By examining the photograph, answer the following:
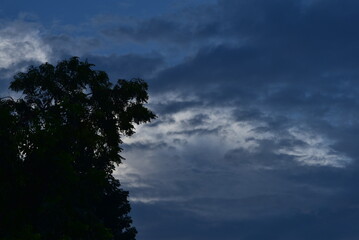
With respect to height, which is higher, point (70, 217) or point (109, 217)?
point (109, 217)

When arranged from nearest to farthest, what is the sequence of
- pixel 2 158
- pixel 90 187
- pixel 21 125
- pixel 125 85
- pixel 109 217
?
pixel 2 158
pixel 21 125
pixel 90 187
pixel 125 85
pixel 109 217

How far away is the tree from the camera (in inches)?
1067

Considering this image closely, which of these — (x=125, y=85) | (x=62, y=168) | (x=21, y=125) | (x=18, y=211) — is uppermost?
(x=125, y=85)

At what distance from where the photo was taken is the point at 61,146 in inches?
1140

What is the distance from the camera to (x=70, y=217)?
2947 cm

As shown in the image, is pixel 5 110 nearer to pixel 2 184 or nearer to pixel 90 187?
pixel 2 184

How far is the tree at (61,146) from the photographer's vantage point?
27.1 meters

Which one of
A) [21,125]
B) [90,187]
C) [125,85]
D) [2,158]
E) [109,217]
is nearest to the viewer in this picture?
[2,158]

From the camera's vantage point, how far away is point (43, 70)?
3403cm

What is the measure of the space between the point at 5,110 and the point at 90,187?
584cm

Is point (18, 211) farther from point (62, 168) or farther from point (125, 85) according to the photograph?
point (125, 85)

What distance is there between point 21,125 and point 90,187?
178 inches

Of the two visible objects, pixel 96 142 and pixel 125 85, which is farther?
pixel 125 85

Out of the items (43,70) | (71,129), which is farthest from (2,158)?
(43,70)
